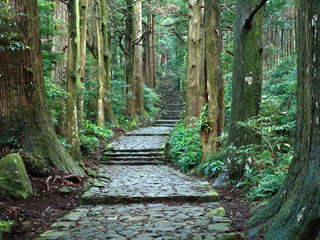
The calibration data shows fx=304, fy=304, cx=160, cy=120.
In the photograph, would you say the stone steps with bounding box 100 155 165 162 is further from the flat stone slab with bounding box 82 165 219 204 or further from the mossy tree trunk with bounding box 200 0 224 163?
the mossy tree trunk with bounding box 200 0 224 163

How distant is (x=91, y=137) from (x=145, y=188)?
653 centimetres

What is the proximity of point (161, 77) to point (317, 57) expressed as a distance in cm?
4749

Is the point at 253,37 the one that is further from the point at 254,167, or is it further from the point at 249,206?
the point at 249,206

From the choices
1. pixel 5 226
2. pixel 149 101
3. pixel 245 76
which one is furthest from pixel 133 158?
pixel 149 101

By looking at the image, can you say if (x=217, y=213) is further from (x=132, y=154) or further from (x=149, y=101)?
(x=149, y=101)

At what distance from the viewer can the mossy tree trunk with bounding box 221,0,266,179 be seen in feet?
23.2

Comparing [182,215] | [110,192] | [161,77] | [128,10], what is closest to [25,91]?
[110,192]

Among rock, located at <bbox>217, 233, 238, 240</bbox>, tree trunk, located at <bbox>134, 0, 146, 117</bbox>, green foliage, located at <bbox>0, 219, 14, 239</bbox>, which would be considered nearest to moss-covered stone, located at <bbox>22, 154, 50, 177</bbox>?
green foliage, located at <bbox>0, 219, 14, 239</bbox>

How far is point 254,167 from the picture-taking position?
270 inches

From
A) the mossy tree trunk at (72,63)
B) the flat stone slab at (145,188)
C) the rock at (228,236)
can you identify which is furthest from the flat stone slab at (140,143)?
the rock at (228,236)

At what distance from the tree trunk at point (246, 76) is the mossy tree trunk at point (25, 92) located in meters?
4.21

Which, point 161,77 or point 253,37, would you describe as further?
point 161,77

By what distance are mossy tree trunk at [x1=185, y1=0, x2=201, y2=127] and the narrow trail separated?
5.29 m

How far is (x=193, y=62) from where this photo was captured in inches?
607
